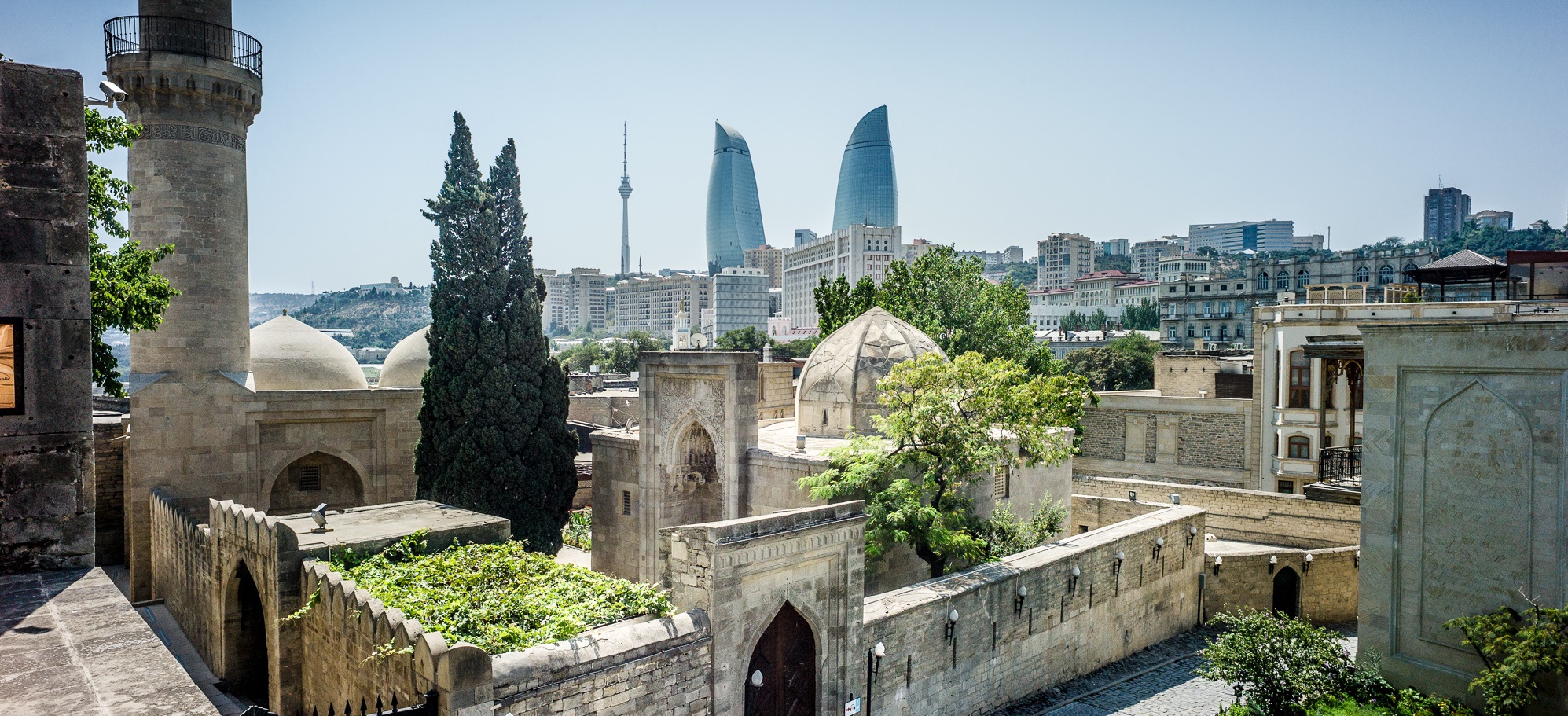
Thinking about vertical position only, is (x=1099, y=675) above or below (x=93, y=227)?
below

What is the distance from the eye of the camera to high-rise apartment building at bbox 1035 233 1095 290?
6978 inches

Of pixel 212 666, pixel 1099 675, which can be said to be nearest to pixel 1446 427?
pixel 1099 675

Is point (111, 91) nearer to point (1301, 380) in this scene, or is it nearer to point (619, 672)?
point (619, 672)

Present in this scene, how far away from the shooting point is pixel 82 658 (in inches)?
183

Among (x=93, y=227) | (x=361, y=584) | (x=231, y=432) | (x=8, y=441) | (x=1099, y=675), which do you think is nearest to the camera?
(x=8, y=441)

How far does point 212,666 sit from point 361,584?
558cm

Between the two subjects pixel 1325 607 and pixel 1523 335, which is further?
pixel 1325 607

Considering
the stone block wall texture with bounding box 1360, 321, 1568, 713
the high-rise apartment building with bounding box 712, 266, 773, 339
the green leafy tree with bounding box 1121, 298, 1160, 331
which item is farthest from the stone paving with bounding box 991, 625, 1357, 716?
the high-rise apartment building with bounding box 712, 266, 773, 339

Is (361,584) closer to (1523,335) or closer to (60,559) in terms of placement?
(60,559)

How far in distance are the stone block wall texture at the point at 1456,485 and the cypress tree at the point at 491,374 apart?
59.1 ft

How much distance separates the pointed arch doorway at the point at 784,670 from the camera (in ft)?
37.6

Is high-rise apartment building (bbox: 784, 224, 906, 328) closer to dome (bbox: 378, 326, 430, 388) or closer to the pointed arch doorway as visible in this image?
dome (bbox: 378, 326, 430, 388)

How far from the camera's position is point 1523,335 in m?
12.3

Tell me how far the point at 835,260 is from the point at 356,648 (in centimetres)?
15697
